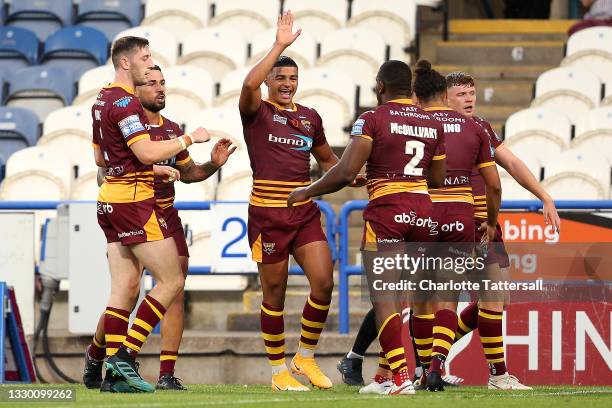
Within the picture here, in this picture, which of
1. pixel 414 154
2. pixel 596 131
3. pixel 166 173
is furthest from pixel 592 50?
pixel 166 173

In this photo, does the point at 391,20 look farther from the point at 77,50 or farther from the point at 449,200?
the point at 449,200

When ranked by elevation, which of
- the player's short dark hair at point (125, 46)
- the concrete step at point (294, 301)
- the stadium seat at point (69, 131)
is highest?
the player's short dark hair at point (125, 46)

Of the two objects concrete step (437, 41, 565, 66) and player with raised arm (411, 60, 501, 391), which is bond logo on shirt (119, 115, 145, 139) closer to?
player with raised arm (411, 60, 501, 391)

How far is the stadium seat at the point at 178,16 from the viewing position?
1742cm

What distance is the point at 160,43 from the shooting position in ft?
54.0

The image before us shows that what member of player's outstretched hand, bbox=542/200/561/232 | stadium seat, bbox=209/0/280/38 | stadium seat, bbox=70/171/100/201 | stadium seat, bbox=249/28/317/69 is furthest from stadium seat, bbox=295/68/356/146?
player's outstretched hand, bbox=542/200/561/232

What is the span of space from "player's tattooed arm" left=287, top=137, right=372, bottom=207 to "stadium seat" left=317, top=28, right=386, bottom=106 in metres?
7.10

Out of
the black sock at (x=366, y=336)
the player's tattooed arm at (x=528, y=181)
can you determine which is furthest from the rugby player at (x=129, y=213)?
the player's tattooed arm at (x=528, y=181)

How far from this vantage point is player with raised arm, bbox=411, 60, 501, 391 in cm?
895

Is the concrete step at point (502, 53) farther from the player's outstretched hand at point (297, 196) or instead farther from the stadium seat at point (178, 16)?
the player's outstretched hand at point (297, 196)

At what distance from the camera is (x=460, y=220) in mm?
9094

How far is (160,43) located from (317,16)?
1879mm

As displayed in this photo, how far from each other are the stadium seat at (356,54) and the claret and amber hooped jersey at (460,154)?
6315 millimetres

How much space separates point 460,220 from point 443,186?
0.24 metres
